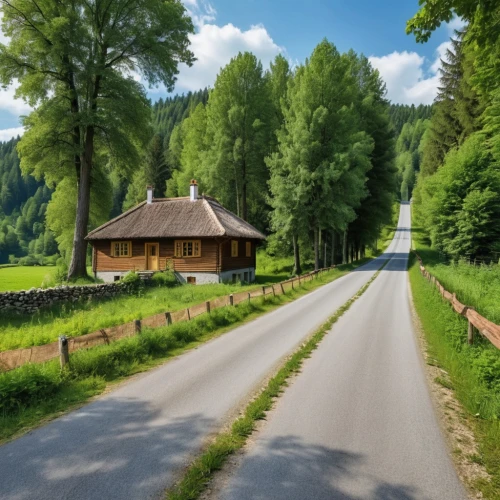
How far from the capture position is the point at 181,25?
901 inches

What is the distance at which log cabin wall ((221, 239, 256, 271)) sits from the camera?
26.0 metres

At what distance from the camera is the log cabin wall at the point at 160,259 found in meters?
25.4

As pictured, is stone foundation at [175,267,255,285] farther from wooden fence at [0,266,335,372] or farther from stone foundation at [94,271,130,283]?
wooden fence at [0,266,335,372]

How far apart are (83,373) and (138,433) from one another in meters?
3.20

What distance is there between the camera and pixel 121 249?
89.4ft

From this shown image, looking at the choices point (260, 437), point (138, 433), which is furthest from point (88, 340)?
point (260, 437)

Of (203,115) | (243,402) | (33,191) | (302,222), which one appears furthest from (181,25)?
(33,191)

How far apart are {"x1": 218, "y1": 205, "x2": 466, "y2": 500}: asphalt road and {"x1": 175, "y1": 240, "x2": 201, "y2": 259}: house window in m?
17.8

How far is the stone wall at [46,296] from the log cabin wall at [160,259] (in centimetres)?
657

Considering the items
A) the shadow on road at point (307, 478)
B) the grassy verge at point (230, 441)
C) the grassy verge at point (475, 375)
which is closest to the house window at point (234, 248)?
the grassy verge at point (475, 375)

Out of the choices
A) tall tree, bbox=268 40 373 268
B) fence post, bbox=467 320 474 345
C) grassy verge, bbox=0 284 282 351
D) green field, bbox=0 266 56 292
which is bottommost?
→ green field, bbox=0 266 56 292

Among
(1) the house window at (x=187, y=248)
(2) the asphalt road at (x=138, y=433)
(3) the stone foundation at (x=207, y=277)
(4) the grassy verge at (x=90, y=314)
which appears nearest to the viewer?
(2) the asphalt road at (x=138, y=433)

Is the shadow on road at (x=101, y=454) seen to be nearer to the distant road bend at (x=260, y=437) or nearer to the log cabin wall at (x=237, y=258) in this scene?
the distant road bend at (x=260, y=437)

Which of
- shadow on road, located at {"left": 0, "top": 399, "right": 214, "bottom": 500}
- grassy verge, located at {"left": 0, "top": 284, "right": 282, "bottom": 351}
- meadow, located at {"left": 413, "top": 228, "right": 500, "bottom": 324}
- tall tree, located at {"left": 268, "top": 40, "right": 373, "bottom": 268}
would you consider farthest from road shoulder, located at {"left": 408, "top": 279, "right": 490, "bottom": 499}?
tall tree, located at {"left": 268, "top": 40, "right": 373, "bottom": 268}
